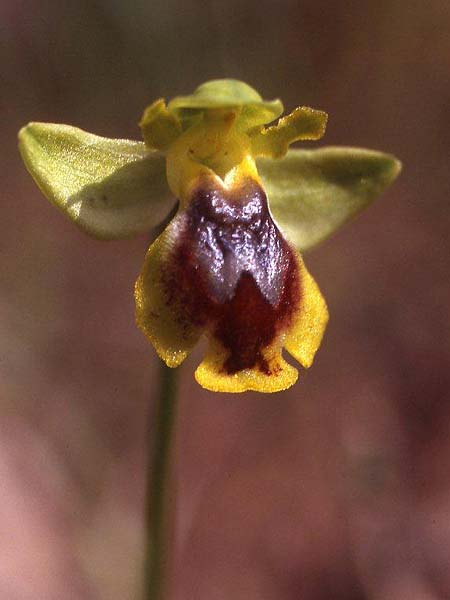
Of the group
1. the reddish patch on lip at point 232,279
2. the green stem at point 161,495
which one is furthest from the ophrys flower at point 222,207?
the green stem at point 161,495

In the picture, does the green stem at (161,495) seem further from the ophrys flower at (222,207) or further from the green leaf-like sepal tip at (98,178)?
the green leaf-like sepal tip at (98,178)

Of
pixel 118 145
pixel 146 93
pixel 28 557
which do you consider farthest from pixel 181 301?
pixel 146 93

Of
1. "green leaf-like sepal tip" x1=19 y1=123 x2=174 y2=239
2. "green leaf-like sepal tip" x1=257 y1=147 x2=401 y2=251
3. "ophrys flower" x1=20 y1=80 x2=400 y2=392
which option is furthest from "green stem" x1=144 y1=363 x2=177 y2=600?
"green leaf-like sepal tip" x1=257 y1=147 x2=401 y2=251

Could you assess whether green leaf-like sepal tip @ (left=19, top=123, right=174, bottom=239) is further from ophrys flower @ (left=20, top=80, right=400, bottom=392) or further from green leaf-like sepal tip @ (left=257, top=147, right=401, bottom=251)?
green leaf-like sepal tip @ (left=257, top=147, right=401, bottom=251)

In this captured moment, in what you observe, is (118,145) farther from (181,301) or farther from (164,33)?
(164,33)

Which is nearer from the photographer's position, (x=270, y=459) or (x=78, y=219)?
(x=78, y=219)

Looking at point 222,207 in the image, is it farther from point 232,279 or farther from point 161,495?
point 161,495
